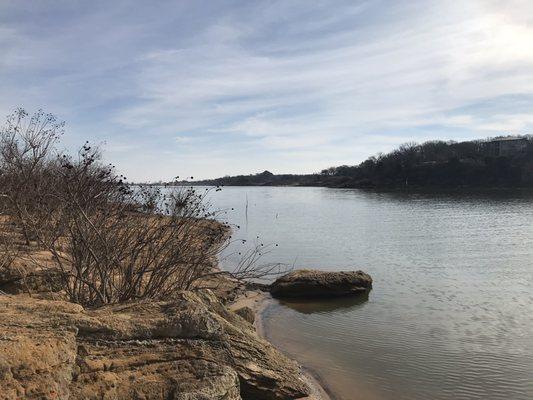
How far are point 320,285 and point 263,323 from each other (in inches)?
138

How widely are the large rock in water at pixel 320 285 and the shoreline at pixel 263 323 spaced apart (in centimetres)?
67

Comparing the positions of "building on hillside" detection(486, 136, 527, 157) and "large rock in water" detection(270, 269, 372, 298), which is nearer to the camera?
"large rock in water" detection(270, 269, 372, 298)

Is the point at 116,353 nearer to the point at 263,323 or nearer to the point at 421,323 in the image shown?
the point at 263,323

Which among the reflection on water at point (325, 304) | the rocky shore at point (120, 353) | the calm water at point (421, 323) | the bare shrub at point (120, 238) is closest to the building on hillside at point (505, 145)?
the calm water at point (421, 323)

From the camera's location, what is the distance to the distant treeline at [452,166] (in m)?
112

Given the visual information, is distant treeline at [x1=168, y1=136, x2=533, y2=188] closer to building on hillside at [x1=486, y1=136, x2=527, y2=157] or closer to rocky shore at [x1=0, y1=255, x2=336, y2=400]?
building on hillside at [x1=486, y1=136, x2=527, y2=157]

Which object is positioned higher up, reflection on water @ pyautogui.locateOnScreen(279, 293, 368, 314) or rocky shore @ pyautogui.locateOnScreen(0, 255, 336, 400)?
rocky shore @ pyautogui.locateOnScreen(0, 255, 336, 400)

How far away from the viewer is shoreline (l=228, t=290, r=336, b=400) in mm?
8697

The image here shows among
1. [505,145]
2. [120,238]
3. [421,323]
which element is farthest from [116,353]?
[505,145]

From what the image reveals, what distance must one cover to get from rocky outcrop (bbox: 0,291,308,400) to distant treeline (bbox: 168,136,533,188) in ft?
326

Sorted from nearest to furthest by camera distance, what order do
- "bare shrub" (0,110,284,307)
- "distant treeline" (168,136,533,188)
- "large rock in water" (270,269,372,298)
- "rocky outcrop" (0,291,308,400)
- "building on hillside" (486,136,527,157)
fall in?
1. "rocky outcrop" (0,291,308,400)
2. "bare shrub" (0,110,284,307)
3. "large rock in water" (270,269,372,298)
4. "distant treeline" (168,136,533,188)
5. "building on hillside" (486,136,527,157)

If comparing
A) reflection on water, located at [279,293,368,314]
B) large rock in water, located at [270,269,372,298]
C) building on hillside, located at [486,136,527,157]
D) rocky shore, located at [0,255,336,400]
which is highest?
building on hillside, located at [486,136,527,157]

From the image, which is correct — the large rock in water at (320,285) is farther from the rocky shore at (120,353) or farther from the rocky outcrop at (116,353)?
the rocky outcrop at (116,353)

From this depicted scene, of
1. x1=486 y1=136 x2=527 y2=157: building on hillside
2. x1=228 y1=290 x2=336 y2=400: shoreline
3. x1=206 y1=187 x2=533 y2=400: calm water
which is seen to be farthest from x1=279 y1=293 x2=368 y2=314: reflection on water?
x1=486 y1=136 x2=527 y2=157: building on hillside
